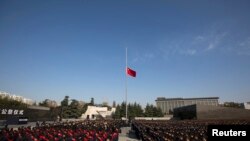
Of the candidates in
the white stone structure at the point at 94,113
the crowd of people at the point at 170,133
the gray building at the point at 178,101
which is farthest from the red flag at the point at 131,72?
the gray building at the point at 178,101

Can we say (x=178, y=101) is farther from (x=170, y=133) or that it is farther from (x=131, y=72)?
→ (x=170, y=133)

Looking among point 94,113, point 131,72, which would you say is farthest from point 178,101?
point 131,72

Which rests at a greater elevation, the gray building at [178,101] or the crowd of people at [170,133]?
the gray building at [178,101]

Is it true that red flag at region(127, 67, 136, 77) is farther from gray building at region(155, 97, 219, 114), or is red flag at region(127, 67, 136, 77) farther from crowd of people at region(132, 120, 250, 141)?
gray building at region(155, 97, 219, 114)

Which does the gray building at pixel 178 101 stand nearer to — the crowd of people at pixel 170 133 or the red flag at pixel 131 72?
the red flag at pixel 131 72

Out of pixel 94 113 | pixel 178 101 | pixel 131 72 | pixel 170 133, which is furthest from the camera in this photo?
pixel 178 101

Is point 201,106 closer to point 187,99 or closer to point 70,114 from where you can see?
point 70,114

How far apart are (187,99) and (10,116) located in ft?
560

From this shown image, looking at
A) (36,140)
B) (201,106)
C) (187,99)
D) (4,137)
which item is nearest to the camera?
(36,140)

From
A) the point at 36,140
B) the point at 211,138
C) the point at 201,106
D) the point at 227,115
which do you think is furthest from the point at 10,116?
the point at 227,115

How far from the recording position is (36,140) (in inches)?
488

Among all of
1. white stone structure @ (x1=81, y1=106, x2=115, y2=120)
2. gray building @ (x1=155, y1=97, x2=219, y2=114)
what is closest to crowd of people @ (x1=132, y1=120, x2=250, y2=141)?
white stone structure @ (x1=81, y1=106, x2=115, y2=120)

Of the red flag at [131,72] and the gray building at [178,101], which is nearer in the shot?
the red flag at [131,72]

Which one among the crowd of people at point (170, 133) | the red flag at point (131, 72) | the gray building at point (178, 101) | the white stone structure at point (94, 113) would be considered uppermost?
the red flag at point (131, 72)
